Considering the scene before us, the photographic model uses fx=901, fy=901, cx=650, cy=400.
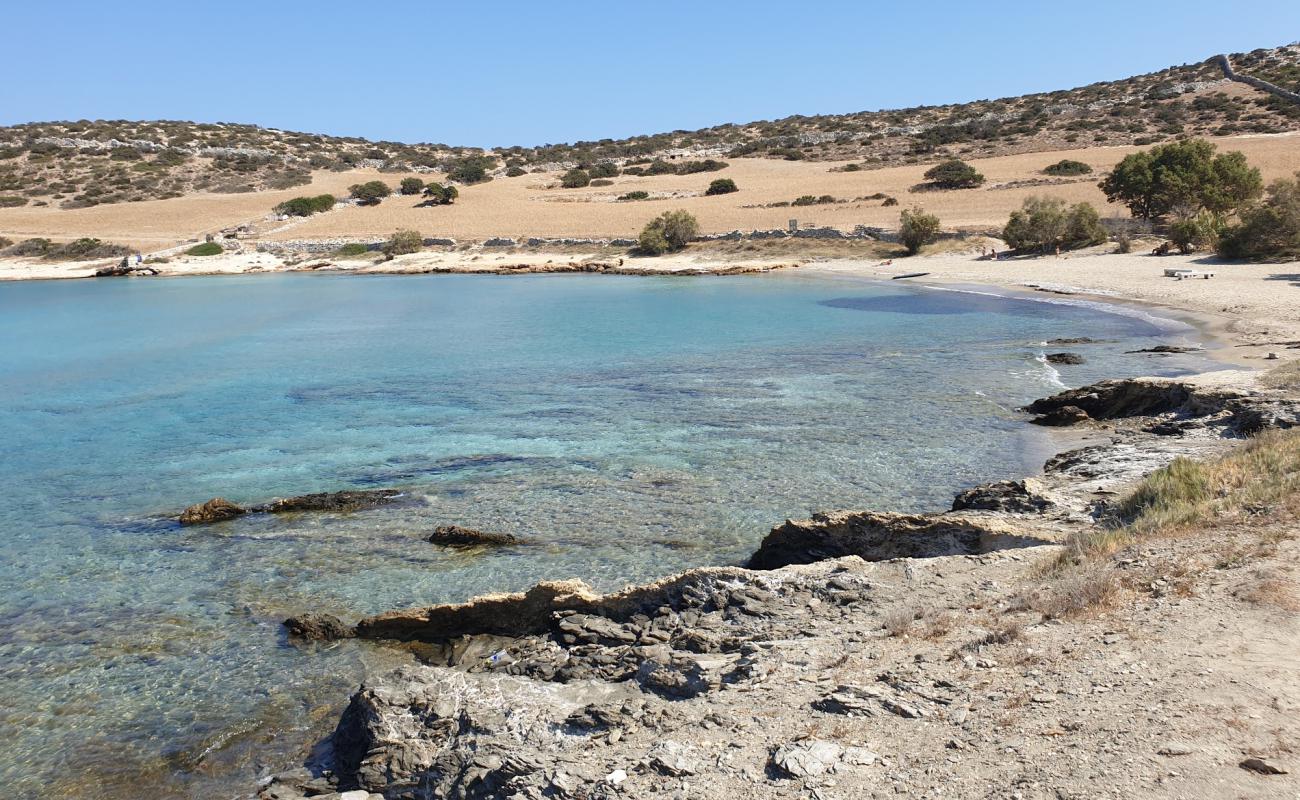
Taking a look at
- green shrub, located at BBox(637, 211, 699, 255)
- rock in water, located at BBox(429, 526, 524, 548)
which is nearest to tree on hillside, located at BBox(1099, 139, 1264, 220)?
green shrub, located at BBox(637, 211, 699, 255)

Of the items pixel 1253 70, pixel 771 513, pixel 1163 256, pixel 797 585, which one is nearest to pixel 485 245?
pixel 1163 256

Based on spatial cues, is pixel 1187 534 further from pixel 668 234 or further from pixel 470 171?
pixel 470 171

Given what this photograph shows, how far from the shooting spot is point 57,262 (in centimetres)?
5466

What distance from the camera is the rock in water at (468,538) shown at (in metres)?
10.4

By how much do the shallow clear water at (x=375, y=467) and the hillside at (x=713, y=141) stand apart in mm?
49406

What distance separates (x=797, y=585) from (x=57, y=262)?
2400 inches

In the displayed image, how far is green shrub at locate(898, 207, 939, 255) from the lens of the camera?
4153cm

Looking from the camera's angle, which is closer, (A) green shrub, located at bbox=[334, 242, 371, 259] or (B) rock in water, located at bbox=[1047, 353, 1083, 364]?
(B) rock in water, located at bbox=[1047, 353, 1083, 364]

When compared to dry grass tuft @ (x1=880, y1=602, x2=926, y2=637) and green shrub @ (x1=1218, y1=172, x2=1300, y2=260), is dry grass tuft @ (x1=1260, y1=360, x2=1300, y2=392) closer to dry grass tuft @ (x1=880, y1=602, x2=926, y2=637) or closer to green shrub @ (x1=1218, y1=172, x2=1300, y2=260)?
dry grass tuft @ (x1=880, y1=602, x2=926, y2=637)

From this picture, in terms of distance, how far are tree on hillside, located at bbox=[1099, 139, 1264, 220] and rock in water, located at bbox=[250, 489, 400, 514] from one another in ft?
122

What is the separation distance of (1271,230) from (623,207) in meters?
39.1

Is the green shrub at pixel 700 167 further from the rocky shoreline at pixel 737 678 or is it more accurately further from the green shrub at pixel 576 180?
the rocky shoreline at pixel 737 678

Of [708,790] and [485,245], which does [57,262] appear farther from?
[708,790]

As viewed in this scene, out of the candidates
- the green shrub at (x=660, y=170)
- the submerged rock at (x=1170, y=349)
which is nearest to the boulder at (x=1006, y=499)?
the submerged rock at (x=1170, y=349)
